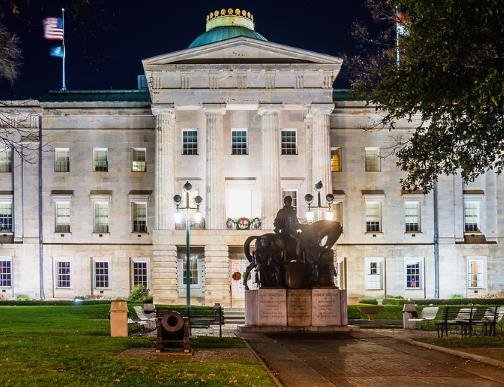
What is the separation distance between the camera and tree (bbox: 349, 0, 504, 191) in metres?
20.9

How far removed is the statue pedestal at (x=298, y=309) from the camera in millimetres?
28219

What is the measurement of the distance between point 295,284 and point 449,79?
9079 millimetres

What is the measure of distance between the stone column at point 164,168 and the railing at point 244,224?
12.3ft

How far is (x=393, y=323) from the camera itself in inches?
1421

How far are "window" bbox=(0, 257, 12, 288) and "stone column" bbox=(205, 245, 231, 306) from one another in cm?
1400

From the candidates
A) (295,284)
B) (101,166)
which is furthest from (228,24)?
(295,284)

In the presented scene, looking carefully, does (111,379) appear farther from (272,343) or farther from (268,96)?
(268,96)

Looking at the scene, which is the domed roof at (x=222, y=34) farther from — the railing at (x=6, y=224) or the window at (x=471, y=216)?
the window at (x=471, y=216)

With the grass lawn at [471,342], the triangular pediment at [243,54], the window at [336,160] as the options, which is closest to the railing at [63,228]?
the triangular pediment at [243,54]

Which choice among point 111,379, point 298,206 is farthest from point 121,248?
point 111,379

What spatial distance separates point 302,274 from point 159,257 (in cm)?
2679

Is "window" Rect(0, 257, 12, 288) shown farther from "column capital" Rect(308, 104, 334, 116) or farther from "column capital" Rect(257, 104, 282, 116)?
"column capital" Rect(308, 104, 334, 116)

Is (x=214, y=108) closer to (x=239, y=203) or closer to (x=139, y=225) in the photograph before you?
(x=239, y=203)

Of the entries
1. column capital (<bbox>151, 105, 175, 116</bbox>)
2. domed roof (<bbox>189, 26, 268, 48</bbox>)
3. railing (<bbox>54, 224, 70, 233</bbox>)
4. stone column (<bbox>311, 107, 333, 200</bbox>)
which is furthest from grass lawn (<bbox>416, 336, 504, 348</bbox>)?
domed roof (<bbox>189, 26, 268, 48</bbox>)
